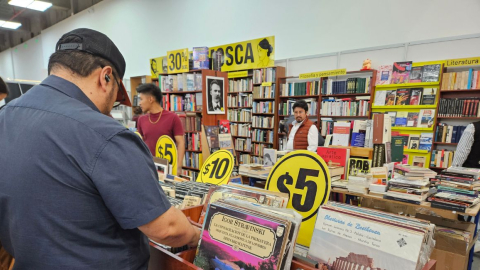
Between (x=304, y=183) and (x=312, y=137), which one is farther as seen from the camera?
(x=312, y=137)

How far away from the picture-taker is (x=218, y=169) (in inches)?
67.9

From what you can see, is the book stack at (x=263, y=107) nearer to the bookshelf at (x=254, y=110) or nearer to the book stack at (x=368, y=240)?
the bookshelf at (x=254, y=110)

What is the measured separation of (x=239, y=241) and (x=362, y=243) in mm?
370

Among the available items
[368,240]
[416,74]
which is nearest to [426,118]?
[416,74]

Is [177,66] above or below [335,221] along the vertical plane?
above

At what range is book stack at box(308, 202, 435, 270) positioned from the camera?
2.31 ft

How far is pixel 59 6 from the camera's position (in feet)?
33.3

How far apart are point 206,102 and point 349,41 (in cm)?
310

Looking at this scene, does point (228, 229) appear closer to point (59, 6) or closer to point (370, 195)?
point (370, 195)

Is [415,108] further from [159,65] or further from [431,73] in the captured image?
[159,65]

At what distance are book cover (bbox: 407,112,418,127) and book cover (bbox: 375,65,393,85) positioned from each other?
2.21ft

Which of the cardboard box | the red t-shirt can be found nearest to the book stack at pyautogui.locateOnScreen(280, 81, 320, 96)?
the red t-shirt

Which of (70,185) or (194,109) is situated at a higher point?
(194,109)

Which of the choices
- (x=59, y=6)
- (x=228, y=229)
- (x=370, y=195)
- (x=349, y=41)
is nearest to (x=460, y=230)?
(x=370, y=195)
